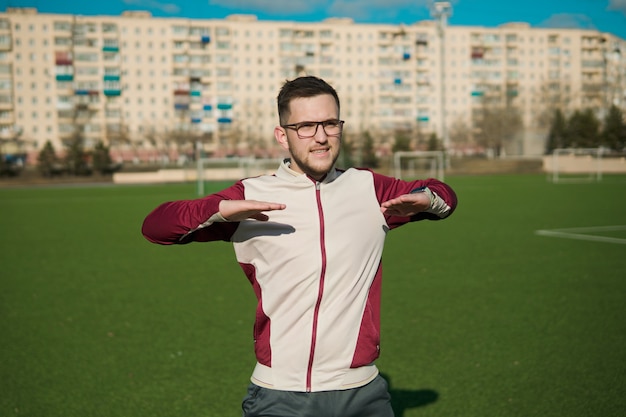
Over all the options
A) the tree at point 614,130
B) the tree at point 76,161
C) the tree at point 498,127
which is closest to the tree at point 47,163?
the tree at point 76,161

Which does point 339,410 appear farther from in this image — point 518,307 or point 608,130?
point 608,130

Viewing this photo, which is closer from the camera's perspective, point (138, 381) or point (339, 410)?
point (339, 410)

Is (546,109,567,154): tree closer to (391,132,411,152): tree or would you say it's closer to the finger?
(391,132,411,152): tree

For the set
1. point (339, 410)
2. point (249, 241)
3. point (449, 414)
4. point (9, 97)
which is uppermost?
point (9, 97)

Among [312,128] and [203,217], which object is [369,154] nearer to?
[312,128]

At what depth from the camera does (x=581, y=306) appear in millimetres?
8172

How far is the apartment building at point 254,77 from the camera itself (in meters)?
94.2

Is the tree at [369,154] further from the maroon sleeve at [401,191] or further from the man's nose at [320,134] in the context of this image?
the man's nose at [320,134]

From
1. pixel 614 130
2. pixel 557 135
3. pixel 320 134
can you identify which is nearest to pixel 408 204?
pixel 320 134

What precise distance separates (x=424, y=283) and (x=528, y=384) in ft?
14.8

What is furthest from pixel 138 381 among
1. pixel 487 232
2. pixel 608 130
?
pixel 608 130

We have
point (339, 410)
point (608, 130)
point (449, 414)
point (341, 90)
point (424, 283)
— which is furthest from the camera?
point (341, 90)

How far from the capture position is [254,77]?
105m

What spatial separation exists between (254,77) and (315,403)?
105m
